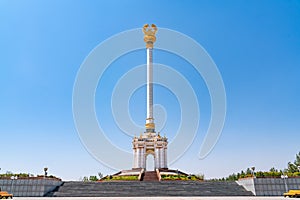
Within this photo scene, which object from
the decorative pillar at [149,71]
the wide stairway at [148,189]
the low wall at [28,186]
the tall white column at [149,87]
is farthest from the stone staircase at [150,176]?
the low wall at [28,186]

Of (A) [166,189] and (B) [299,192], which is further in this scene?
(A) [166,189]

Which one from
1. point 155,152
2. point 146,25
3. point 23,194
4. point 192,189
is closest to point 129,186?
point 192,189

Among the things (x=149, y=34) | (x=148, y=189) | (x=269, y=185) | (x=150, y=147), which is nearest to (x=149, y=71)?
(x=149, y=34)

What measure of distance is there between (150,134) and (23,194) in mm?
19340

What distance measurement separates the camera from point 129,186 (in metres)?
19.3

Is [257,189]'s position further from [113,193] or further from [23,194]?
[23,194]

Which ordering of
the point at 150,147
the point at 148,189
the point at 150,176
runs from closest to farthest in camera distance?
the point at 148,189, the point at 150,176, the point at 150,147

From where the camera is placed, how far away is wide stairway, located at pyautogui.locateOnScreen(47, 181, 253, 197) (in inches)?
689

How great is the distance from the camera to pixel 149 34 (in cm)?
4038

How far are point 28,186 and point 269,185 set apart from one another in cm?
1652

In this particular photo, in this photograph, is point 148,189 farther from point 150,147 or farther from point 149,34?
point 149,34

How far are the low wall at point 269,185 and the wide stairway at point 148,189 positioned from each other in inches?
20.6

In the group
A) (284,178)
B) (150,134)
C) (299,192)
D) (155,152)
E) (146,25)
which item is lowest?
(299,192)

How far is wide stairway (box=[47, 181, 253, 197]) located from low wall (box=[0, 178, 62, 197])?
22.8 inches
